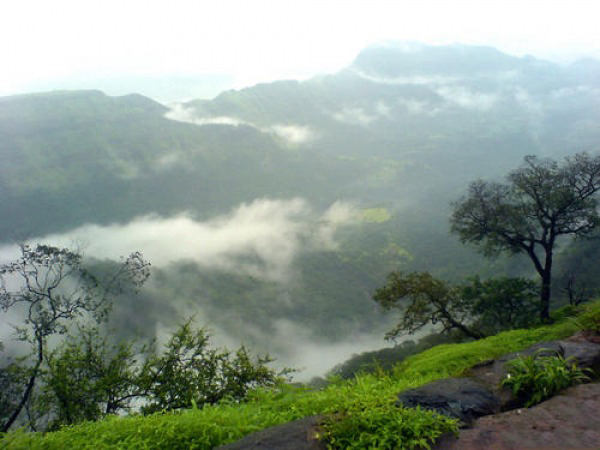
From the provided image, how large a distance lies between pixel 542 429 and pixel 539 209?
25091mm

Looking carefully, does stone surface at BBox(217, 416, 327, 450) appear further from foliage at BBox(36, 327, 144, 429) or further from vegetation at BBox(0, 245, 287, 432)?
foliage at BBox(36, 327, 144, 429)

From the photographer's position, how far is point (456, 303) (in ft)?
90.7

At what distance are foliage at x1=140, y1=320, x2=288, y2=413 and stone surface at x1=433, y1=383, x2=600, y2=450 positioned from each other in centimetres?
1151

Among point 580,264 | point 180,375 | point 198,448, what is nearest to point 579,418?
point 198,448

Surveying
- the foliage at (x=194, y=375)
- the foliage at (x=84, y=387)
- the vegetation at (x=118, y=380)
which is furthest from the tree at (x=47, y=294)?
the foliage at (x=194, y=375)

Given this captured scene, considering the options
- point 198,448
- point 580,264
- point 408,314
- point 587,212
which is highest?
point 587,212

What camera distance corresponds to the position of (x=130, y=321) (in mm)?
199250

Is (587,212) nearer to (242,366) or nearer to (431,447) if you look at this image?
(242,366)

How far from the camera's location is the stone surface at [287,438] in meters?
4.68

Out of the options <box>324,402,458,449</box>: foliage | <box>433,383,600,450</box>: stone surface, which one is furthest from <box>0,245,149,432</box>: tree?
<box>433,383,600,450</box>: stone surface

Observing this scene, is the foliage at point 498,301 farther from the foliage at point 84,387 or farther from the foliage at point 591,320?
the foliage at point 84,387

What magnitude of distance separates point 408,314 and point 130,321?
653 ft

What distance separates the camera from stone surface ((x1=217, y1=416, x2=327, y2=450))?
4.68 m

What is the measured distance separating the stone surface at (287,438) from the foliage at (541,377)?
9.85ft
